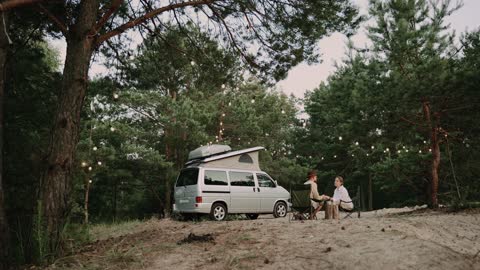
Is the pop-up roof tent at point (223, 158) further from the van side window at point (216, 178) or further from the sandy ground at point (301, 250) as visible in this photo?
the sandy ground at point (301, 250)

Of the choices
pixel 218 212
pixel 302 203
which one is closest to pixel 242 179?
pixel 218 212

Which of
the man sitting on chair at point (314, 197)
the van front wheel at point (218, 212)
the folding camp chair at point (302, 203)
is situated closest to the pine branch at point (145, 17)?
the man sitting on chair at point (314, 197)

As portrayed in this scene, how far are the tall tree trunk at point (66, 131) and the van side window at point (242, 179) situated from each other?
6.60 meters

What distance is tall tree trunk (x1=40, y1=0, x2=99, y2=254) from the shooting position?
19.1ft

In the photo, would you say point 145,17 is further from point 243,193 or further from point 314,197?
point 243,193

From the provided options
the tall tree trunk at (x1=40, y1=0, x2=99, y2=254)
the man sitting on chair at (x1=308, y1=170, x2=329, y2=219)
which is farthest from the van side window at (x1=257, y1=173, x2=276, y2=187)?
the tall tree trunk at (x1=40, y1=0, x2=99, y2=254)

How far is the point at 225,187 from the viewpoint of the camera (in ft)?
39.3

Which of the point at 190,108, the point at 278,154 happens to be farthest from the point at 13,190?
the point at 278,154

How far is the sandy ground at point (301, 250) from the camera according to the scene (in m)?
4.55

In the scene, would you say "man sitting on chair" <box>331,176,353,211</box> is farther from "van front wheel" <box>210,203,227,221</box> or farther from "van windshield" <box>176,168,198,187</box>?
"van windshield" <box>176,168,198,187</box>

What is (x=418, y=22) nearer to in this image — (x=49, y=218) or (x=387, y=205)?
(x=49, y=218)

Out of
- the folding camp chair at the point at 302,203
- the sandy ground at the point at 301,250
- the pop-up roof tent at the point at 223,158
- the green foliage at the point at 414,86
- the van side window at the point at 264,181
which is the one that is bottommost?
the sandy ground at the point at 301,250

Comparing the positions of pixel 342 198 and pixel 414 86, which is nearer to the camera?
pixel 342 198

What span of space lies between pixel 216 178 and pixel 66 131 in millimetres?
6262
